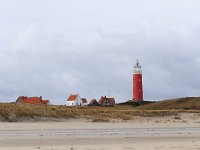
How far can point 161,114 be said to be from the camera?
49625 mm

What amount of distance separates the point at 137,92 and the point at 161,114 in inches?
1091

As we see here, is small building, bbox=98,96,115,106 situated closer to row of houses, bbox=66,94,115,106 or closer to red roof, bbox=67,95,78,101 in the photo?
row of houses, bbox=66,94,115,106

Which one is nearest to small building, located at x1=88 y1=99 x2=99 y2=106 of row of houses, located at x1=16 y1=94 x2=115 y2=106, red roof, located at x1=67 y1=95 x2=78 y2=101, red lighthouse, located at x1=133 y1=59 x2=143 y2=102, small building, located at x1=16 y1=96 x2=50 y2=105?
row of houses, located at x1=16 y1=94 x2=115 y2=106

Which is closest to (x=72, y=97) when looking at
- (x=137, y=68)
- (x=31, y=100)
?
(x=31, y=100)

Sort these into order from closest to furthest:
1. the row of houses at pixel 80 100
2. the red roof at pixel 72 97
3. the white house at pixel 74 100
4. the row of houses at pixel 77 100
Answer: the row of houses at pixel 77 100, the row of houses at pixel 80 100, the white house at pixel 74 100, the red roof at pixel 72 97

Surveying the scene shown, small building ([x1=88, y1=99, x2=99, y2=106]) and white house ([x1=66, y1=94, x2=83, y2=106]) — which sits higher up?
white house ([x1=66, y1=94, x2=83, y2=106])

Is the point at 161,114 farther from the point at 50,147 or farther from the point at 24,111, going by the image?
the point at 50,147

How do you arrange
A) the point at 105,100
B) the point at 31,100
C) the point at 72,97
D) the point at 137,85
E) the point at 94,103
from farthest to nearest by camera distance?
the point at 72,97
the point at 105,100
the point at 31,100
the point at 94,103
the point at 137,85

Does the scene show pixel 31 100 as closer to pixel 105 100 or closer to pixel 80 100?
pixel 80 100

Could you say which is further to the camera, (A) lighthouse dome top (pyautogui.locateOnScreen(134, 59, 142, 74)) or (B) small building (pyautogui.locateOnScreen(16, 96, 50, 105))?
(B) small building (pyautogui.locateOnScreen(16, 96, 50, 105))

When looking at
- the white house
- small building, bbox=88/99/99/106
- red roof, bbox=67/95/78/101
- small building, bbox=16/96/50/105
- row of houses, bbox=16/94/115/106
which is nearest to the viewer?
small building, bbox=88/99/99/106

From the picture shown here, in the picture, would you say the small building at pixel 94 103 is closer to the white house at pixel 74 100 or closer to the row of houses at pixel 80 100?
the row of houses at pixel 80 100

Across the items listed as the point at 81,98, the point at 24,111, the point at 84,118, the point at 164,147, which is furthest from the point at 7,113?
the point at 81,98

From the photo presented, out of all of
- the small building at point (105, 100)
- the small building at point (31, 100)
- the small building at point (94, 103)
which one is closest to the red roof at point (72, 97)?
the small building at point (94, 103)
